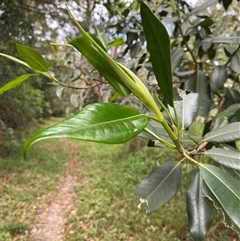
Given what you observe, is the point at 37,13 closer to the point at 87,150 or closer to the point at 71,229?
the point at 87,150

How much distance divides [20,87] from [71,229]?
3.17 m

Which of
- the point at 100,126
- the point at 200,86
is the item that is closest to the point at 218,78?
the point at 200,86

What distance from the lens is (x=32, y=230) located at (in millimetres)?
2602

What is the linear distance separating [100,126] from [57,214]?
3.05 metres

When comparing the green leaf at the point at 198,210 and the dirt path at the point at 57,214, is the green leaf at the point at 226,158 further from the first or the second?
the dirt path at the point at 57,214

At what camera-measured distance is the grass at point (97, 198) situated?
2.45m

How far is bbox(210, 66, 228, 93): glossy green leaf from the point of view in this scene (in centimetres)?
99

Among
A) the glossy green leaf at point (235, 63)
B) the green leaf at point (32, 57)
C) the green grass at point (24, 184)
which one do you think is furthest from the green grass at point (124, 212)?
the green leaf at point (32, 57)

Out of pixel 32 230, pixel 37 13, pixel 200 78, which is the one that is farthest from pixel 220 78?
pixel 37 13

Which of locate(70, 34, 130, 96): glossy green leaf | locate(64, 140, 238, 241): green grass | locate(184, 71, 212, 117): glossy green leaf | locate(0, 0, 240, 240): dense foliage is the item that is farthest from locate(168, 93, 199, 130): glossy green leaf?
locate(64, 140, 238, 241): green grass

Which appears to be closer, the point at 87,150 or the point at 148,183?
the point at 148,183

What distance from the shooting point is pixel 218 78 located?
1002mm

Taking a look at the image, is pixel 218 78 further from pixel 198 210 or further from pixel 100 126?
pixel 100 126

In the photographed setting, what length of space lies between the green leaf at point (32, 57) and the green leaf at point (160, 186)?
53 centimetres
